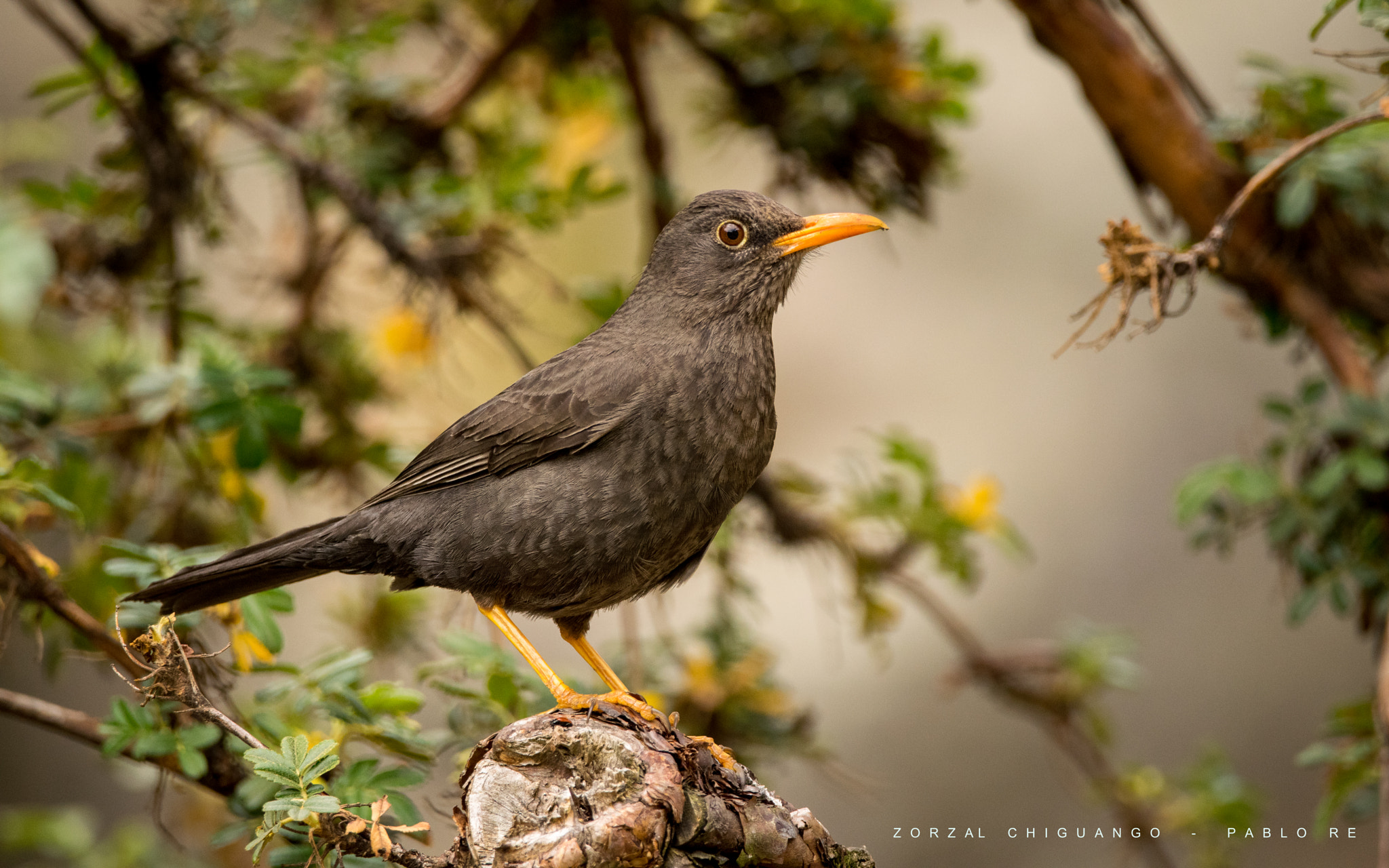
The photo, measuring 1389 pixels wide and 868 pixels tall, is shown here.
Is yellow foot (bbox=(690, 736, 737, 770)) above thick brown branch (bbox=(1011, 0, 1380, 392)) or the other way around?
the other way around

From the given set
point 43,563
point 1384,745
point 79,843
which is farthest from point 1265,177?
point 79,843

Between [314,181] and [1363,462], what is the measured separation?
4.39 meters

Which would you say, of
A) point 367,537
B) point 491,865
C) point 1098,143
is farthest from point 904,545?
point 1098,143

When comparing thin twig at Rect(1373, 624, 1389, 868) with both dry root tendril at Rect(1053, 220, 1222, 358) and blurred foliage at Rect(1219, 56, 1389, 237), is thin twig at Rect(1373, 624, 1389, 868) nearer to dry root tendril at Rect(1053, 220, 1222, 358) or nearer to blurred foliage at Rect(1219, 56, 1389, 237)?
dry root tendril at Rect(1053, 220, 1222, 358)

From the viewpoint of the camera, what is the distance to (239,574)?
3479 millimetres

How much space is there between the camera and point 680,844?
2.58m

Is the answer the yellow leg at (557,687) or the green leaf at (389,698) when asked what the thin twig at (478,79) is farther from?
the green leaf at (389,698)

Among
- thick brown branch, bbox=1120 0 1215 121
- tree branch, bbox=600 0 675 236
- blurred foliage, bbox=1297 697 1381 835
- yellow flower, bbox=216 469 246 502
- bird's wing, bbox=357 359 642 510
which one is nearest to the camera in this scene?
bird's wing, bbox=357 359 642 510

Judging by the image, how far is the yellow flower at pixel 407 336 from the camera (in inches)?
214

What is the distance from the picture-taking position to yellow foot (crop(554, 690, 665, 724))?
3166mm

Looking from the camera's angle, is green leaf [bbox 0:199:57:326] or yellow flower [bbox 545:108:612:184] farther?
yellow flower [bbox 545:108:612:184]

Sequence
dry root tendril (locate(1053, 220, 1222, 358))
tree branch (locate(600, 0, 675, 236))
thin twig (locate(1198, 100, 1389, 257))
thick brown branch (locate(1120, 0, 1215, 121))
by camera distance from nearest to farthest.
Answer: thin twig (locate(1198, 100, 1389, 257)), dry root tendril (locate(1053, 220, 1222, 358)), thick brown branch (locate(1120, 0, 1215, 121)), tree branch (locate(600, 0, 675, 236))

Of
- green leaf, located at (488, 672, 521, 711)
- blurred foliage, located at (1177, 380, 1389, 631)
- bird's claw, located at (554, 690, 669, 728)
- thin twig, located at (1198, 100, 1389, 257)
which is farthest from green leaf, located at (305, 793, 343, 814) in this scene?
blurred foliage, located at (1177, 380, 1389, 631)

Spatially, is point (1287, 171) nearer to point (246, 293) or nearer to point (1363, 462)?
point (1363, 462)
